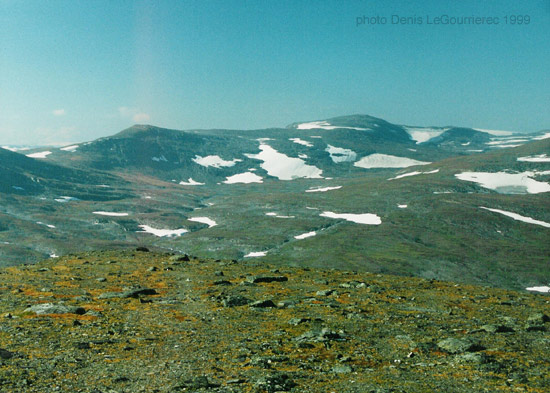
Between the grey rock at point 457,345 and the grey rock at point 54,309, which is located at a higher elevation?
the grey rock at point 54,309

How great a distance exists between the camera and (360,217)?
172m

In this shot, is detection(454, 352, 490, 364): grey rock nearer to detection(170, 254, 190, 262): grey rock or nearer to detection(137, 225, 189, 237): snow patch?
detection(170, 254, 190, 262): grey rock

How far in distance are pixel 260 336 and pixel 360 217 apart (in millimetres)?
154001

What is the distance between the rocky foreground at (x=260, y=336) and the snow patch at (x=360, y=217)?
127296 millimetres

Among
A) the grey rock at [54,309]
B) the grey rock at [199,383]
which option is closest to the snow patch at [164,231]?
the grey rock at [54,309]

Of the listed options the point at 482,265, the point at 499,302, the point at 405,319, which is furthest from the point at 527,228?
the point at 405,319

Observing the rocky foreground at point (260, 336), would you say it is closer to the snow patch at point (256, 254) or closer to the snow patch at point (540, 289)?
the snow patch at point (540, 289)

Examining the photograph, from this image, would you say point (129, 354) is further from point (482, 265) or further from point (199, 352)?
point (482, 265)

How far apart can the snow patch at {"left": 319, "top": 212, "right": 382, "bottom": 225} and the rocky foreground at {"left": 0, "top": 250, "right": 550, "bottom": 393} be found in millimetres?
127296

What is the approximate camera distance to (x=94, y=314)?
24469 millimetres

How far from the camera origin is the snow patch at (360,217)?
537 feet

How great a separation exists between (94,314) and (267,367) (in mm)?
12145

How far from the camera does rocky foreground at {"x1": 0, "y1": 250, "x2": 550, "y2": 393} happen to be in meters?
15.5

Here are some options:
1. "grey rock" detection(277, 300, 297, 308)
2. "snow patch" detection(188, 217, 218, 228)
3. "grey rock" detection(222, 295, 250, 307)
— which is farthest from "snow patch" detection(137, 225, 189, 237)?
"grey rock" detection(277, 300, 297, 308)
